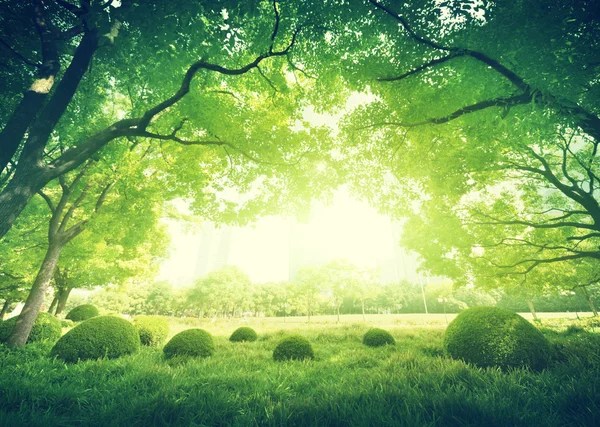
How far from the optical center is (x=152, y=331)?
11.2 metres

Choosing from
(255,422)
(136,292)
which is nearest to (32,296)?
(255,422)

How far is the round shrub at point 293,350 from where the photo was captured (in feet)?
26.8

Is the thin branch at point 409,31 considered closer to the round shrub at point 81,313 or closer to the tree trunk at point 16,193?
the tree trunk at point 16,193

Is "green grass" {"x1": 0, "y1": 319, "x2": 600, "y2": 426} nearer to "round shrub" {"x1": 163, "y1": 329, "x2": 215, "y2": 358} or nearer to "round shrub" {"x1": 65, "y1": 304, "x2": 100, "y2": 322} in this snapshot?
"round shrub" {"x1": 163, "y1": 329, "x2": 215, "y2": 358}

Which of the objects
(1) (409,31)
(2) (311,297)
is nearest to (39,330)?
(1) (409,31)

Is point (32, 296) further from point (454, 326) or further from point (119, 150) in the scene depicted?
point (454, 326)

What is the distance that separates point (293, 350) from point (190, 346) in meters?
3.63

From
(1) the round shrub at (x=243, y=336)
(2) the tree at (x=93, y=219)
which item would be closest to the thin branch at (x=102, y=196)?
(2) the tree at (x=93, y=219)

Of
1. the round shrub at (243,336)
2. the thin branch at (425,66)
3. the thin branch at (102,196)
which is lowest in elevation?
the round shrub at (243,336)

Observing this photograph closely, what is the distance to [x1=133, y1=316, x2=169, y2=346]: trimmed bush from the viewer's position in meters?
11.1

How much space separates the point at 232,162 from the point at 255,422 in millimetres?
7410

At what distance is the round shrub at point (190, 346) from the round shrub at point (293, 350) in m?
2.54

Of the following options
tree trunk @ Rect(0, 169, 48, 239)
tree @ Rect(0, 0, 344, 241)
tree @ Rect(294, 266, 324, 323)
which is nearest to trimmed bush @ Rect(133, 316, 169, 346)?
tree @ Rect(0, 0, 344, 241)

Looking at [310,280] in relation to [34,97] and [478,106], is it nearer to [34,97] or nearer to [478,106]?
[478,106]
